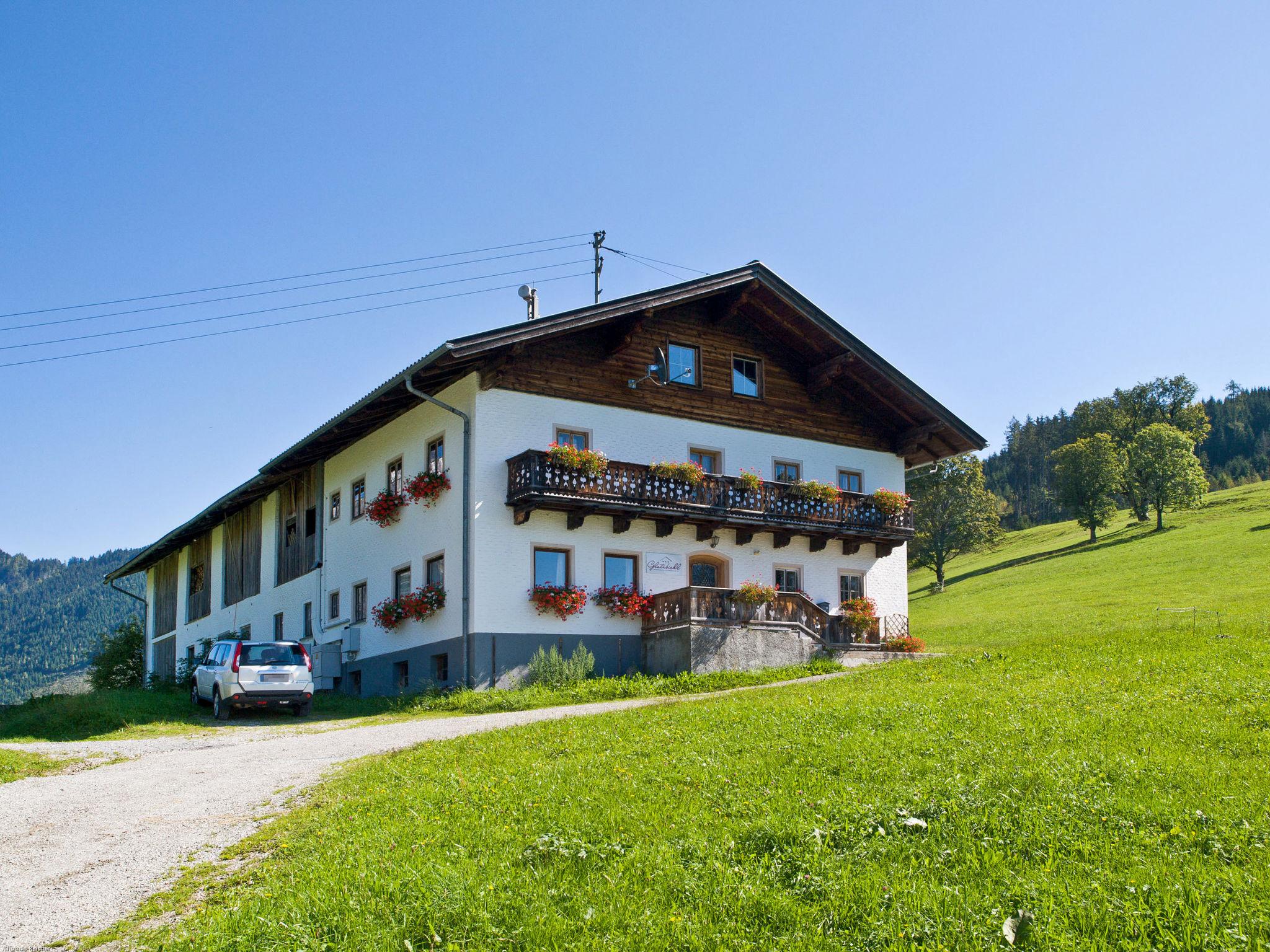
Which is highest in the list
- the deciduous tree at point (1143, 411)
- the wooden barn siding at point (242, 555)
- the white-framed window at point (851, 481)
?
the deciduous tree at point (1143, 411)

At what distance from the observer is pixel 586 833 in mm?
8953

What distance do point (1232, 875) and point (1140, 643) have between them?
1412cm

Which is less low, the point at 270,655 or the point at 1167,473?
the point at 1167,473

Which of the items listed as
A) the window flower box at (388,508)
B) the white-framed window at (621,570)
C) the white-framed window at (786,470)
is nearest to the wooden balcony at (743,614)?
the white-framed window at (621,570)

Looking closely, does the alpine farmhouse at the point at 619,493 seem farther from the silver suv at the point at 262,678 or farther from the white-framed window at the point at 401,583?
the silver suv at the point at 262,678

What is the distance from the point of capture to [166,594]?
50.1 metres

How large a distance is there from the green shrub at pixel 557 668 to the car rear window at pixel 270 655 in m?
4.74

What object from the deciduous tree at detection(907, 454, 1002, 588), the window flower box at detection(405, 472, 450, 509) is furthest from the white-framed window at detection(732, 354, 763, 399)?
the deciduous tree at detection(907, 454, 1002, 588)

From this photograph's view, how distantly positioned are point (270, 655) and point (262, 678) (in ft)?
1.92

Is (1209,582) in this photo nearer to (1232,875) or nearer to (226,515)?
(226,515)

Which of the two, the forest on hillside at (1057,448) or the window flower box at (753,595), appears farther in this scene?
the forest on hillside at (1057,448)

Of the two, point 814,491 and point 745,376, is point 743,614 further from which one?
point 745,376

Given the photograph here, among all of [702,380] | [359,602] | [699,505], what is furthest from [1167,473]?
[359,602]

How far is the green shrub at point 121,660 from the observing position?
155 feet
